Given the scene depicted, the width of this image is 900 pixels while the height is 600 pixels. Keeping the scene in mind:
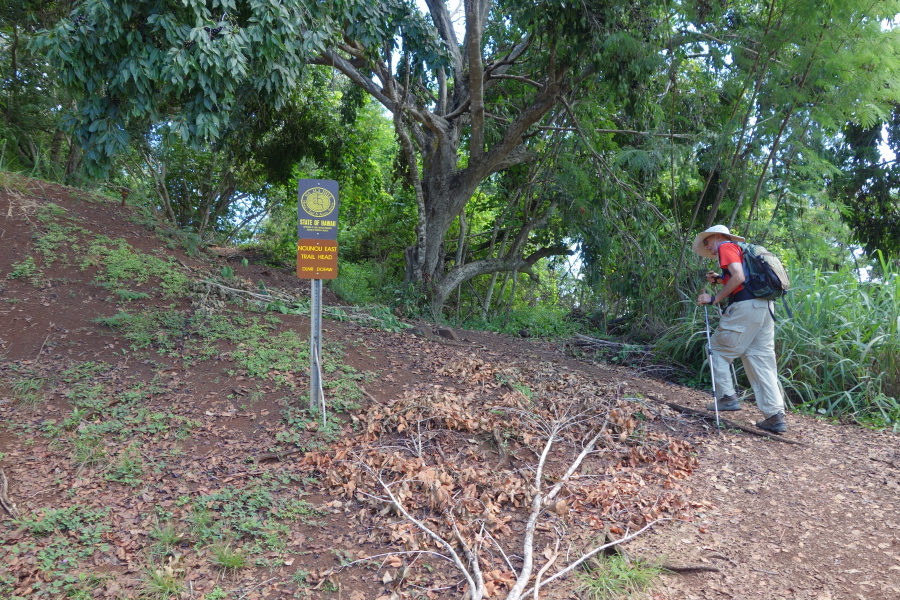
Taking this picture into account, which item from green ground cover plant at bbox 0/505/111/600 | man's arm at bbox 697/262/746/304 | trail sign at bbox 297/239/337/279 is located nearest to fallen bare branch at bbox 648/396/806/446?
man's arm at bbox 697/262/746/304

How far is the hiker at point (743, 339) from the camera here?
204 inches

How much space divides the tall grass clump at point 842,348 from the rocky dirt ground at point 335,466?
1.65ft

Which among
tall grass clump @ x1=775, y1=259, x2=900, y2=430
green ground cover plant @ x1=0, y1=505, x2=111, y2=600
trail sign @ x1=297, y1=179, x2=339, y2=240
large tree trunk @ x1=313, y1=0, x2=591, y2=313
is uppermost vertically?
large tree trunk @ x1=313, y1=0, x2=591, y2=313

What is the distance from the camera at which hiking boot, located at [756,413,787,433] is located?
16.9 ft

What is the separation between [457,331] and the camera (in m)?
8.11

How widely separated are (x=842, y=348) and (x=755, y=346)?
5.50 ft

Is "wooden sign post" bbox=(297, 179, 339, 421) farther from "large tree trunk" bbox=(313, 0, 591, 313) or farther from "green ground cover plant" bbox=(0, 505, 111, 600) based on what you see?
"large tree trunk" bbox=(313, 0, 591, 313)

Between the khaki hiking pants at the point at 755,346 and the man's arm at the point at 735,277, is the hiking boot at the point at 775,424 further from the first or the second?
the man's arm at the point at 735,277

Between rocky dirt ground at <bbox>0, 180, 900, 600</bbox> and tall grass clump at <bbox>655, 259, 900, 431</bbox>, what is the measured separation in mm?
502

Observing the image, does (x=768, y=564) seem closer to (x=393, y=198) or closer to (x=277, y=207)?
(x=393, y=198)

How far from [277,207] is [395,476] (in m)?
11.0

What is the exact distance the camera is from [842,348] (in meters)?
6.22

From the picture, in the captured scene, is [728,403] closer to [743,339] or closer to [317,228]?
[743,339]

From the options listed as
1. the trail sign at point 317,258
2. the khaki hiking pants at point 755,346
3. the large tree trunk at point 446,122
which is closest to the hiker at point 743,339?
the khaki hiking pants at point 755,346
